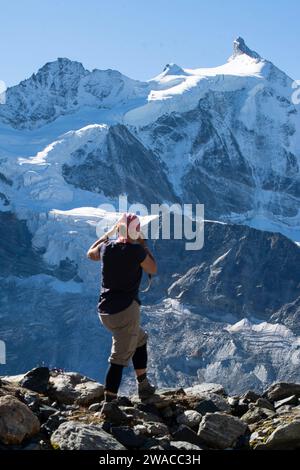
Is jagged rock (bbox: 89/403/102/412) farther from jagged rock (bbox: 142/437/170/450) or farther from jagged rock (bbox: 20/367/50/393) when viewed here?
jagged rock (bbox: 142/437/170/450)

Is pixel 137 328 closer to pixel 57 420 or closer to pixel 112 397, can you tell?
pixel 112 397

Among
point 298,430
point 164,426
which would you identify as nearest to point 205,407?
point 164,426

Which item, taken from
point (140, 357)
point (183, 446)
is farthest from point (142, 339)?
point (183, 446)

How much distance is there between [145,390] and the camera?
617 inches

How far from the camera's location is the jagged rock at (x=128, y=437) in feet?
41.1

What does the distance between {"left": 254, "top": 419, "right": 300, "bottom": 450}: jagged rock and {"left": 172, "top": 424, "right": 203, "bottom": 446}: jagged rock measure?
0.89 metres

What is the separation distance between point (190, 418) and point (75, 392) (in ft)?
7.15

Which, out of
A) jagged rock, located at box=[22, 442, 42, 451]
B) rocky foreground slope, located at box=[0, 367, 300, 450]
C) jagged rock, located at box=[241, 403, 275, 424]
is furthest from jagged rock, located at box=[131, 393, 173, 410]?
jagged rock, located at box=[22, 442, 42, 451]

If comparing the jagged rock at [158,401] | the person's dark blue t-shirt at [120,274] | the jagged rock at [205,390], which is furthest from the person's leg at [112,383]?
the jagged rock at [205,390]

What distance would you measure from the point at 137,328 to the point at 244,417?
2.16 m

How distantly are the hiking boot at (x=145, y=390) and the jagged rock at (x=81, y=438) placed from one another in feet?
10.3

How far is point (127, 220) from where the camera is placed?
14.7 metres

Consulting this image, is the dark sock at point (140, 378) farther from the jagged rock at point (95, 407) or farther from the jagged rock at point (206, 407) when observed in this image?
the jagged rock at point (95, 407)
